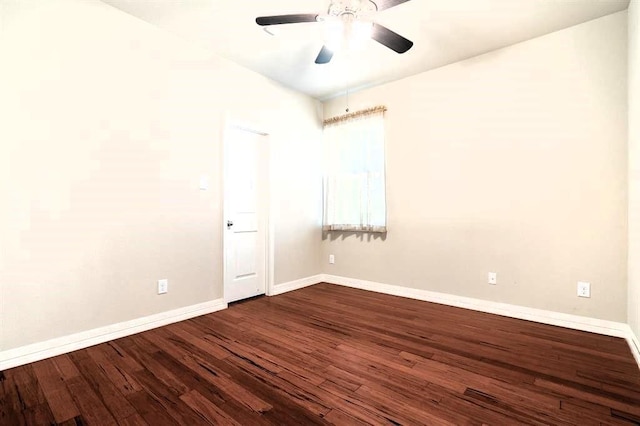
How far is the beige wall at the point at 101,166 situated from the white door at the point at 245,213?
171 mm

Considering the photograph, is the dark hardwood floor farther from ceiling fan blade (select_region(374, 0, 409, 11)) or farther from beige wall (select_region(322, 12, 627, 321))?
ceiling fan blade (select_region(374, 0, 409, 11))

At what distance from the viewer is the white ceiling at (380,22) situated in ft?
7.77

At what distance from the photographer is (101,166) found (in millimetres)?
2363

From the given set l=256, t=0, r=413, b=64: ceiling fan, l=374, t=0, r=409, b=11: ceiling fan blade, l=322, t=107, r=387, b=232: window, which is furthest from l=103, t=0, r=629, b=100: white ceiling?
l=322, t=107, r=387, b=232: window

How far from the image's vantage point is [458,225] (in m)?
3.25

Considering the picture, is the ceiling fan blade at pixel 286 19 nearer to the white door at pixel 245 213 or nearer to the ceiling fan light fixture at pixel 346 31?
the ceiling fan light fixture at pixel 346 31

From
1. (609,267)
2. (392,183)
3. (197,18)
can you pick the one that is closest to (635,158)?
(609,267)

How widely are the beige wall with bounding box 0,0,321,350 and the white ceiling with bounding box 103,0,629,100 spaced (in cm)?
27

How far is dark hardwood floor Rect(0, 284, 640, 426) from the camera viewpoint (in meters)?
1.48

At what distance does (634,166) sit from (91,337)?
423cm

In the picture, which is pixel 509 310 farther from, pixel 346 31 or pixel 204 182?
pixel 204 182

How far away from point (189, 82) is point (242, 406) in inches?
110

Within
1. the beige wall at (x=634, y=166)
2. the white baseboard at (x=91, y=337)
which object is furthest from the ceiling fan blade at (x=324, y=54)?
the white baseboard at (x=91, y=337)

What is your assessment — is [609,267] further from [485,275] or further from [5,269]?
[5,269]
